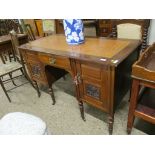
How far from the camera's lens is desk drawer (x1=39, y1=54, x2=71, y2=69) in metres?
1.27

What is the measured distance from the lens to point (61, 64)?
1325 millimetres

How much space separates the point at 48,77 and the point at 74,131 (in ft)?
2.07

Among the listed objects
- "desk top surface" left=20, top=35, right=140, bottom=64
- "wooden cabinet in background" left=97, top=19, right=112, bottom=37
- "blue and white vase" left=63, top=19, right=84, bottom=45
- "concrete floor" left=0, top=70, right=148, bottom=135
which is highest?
"blue and white vase" left=63, top=19, right=84, bottom=45

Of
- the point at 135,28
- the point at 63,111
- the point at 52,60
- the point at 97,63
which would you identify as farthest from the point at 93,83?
the point at 135,28

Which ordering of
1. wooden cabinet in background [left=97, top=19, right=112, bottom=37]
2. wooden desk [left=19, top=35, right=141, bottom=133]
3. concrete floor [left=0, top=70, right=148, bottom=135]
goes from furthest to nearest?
1. wooden cabinet in background [left=97, top=19, right=112, bottom=37]
2. concrete floor [left=0, top=70, right=148, bottom=135]
3. wooden desk [left=19, top=35, right=141, bottom=133]

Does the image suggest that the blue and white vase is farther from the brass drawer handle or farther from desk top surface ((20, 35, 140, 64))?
the brass drawer handle

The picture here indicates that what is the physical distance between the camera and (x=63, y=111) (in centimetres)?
179

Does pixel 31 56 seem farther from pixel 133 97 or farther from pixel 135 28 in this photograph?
pixel 135 28

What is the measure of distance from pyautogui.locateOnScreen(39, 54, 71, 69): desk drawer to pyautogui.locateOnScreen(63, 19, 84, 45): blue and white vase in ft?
0.74

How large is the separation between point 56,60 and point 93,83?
1.28 ft

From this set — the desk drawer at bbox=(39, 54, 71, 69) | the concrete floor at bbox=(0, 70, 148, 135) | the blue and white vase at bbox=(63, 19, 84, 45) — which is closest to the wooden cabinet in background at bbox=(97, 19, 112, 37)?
the concrete floor at bbox=(0, 70, 148, 135)

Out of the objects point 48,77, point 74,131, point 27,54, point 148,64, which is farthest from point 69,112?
point 148,64

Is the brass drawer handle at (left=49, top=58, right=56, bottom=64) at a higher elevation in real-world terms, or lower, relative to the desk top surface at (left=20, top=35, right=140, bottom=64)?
lower
